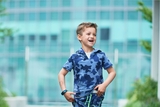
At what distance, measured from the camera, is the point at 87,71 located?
5.11 meters

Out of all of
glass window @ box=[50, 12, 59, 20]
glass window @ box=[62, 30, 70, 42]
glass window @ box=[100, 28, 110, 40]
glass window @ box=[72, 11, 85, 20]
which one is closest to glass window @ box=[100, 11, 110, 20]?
glass window @ box=[100, 28, 110, 40]

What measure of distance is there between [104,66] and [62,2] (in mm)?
34808

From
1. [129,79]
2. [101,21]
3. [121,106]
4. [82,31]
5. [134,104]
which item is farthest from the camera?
[101,21]

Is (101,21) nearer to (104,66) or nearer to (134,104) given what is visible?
(134,104)

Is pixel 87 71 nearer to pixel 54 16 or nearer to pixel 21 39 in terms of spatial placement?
pixel 54 16

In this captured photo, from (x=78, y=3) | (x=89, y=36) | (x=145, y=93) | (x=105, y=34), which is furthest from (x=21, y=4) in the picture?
(x=89, y=36)

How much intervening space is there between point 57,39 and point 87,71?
3403 centimetres

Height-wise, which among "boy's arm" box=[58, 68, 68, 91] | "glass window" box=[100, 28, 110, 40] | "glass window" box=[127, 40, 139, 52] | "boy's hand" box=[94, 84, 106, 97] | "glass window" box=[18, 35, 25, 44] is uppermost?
"boy's arm" box=[58, 68, 68, 91]

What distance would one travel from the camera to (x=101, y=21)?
3906 centimetres

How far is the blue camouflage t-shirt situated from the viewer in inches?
201

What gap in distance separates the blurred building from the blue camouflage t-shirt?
31161 millimetres

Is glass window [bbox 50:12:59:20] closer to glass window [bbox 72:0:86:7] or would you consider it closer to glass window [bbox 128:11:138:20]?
glass window [bbox 72:0:86:7]

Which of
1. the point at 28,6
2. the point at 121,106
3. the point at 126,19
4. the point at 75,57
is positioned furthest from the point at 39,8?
the point at 75,57

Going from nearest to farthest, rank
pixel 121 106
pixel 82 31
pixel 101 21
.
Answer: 1. pixel 82 31
2. pixel 121 106
3. pixel 101 21
